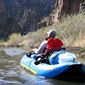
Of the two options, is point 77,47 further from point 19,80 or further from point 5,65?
point 19,80

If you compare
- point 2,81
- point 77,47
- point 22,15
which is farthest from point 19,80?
point 22,15

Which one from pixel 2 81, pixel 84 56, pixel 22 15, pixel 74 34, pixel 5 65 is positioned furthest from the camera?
pixel 22 15

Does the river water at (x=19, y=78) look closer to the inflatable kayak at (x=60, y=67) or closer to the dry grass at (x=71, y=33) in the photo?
the inflatable kayak at (x=60, y=67)

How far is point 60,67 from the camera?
12102 mm

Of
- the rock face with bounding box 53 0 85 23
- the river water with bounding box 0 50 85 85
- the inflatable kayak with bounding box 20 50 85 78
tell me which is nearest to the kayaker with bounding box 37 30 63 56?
the inflatable kayak with bounding box 20 50 85 78

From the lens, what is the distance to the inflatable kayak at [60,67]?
12.1m

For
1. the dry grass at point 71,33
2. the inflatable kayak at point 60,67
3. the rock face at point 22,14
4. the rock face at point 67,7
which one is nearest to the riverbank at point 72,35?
the dry grass at point 71,33

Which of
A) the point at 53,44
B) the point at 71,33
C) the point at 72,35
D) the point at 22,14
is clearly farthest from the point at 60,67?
the point at 22,14

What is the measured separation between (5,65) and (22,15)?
58314 mm

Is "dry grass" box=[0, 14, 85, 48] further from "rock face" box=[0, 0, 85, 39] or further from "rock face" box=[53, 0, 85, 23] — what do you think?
"rock face" box=[0, 0, 85, 39]

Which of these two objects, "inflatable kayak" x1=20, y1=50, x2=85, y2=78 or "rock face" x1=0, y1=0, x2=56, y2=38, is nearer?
"inflatable kayak" x1=20, y1=50, x2=85, y2=78

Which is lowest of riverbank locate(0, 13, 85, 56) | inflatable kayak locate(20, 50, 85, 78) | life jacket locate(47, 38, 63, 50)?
inflatable kayak locate(20, 50, 85, 78)

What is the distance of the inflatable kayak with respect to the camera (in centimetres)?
1205

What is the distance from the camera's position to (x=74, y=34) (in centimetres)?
2367
